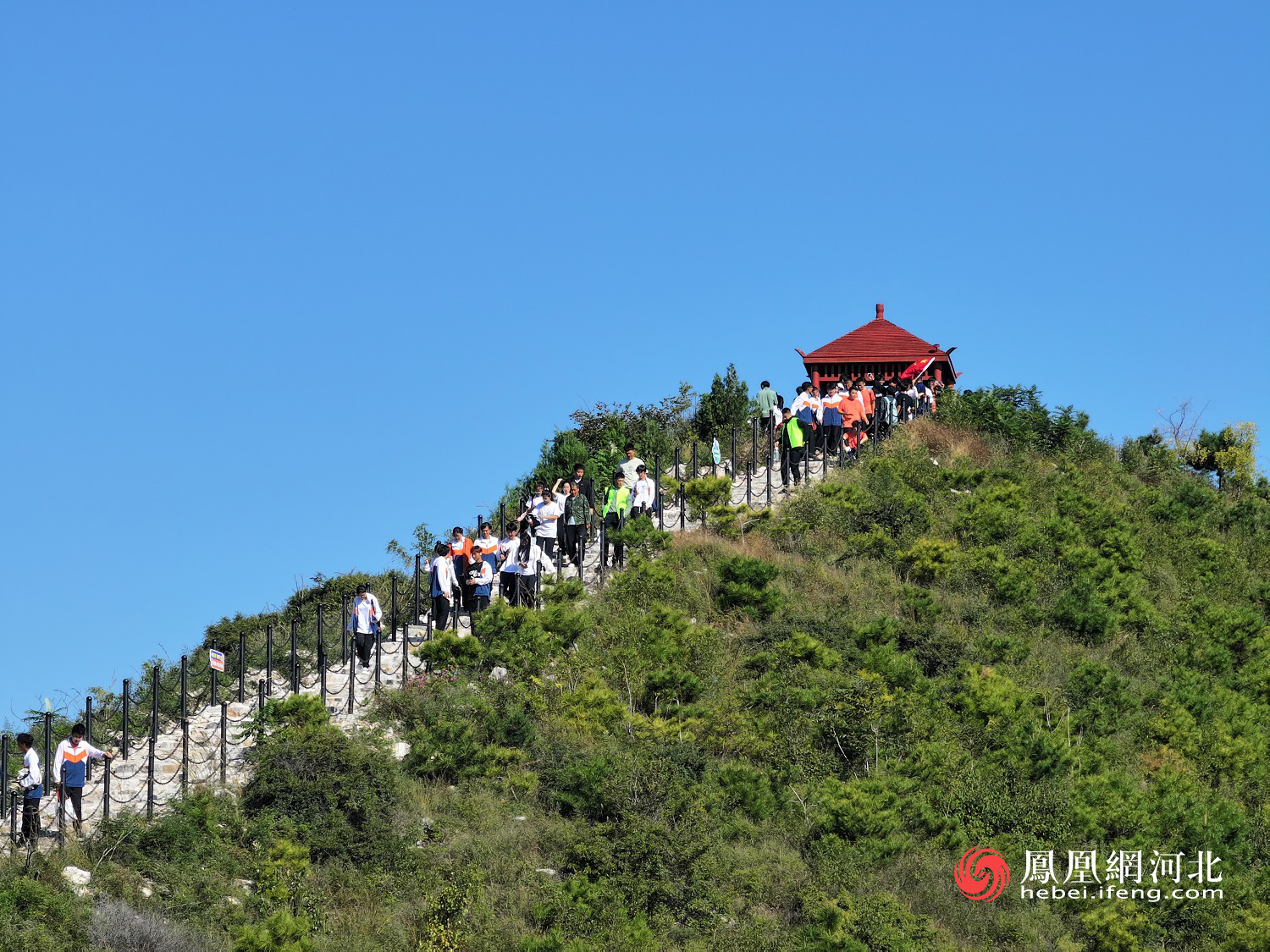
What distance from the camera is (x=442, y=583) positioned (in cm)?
2092

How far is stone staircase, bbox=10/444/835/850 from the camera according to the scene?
1609 centimetres

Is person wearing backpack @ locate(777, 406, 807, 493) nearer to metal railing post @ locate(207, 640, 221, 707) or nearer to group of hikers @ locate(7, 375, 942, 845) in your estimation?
group of hikers @ locate(7, 375, 942, 845)

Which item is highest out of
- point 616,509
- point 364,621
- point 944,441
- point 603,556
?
point 944,441

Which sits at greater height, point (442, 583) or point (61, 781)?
point (442, 583)

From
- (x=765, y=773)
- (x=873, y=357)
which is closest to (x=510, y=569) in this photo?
(x=765, y=773)

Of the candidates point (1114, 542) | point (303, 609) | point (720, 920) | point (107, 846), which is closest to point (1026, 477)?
point (1114, 542)

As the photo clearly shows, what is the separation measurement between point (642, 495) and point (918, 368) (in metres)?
11.8

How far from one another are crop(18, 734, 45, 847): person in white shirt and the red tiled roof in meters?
21.7

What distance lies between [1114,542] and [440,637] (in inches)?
484

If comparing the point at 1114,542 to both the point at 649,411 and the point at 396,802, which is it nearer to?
the point at 649,411

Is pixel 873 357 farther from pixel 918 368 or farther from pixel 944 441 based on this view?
pixel 944 441

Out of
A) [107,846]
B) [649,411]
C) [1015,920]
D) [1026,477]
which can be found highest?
[649,411]

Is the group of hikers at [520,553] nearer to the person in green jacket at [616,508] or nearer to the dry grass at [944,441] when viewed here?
the person in green jacket at [616,508]

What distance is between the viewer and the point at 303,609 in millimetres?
25375
